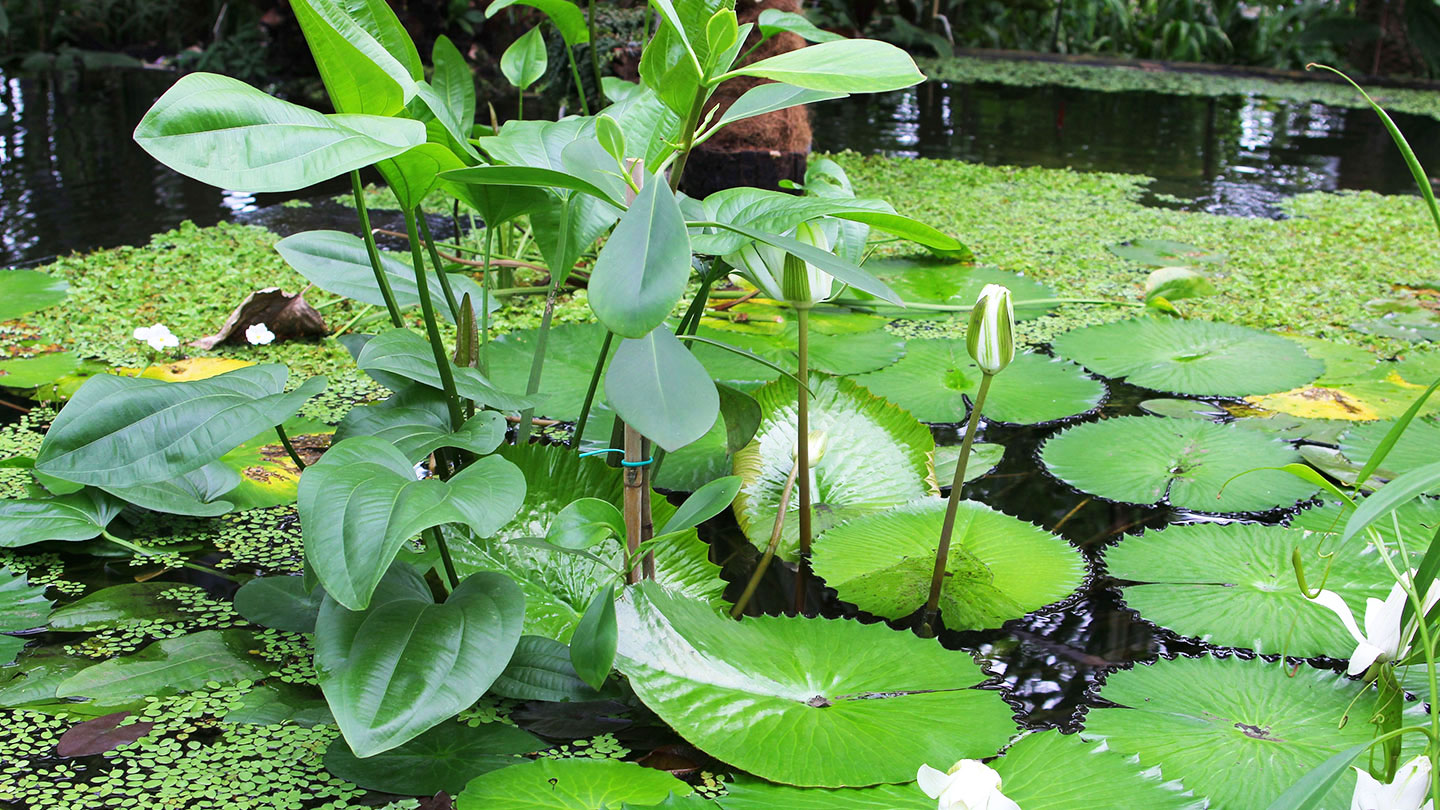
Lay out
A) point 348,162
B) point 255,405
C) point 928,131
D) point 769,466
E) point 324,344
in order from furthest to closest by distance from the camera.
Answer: point 928,131 < point 324,344 < point 769,466 < point 255,405 < point 348,162

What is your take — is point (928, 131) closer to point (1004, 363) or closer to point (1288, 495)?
point (1288, 495)

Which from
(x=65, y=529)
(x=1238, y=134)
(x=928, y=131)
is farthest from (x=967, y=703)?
(x=1238, y=134)

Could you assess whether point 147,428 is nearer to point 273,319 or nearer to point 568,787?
point 568,787

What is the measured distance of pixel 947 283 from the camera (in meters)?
2.18

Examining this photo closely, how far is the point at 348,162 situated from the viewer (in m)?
0.61

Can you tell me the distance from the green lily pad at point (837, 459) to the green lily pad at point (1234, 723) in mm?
391

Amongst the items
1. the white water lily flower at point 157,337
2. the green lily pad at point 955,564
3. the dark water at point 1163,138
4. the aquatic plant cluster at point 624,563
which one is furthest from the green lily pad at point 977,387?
the dark water at point 1163,138

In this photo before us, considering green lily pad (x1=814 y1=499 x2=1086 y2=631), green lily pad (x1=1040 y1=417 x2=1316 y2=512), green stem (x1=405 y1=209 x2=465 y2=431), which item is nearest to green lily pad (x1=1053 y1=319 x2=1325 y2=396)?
green lily pad (x1=1040 y1=417 x2=1316 y2=512)

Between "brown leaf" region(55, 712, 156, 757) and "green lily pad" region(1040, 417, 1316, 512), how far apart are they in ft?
3.61

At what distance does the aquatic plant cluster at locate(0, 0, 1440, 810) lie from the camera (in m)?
0.68

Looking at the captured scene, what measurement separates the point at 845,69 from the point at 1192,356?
1.32 meters

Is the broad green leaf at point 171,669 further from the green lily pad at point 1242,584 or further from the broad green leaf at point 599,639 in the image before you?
the green lily pad at point 1242,584

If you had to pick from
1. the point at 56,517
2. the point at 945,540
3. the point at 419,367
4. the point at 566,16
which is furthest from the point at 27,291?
the point at 945,540

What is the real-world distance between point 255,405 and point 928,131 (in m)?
4.16
